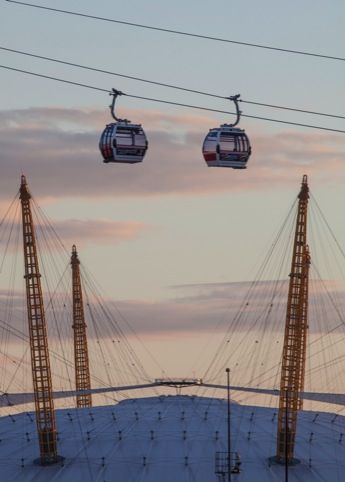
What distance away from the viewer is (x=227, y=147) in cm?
10881

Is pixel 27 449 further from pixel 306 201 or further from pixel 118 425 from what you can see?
pixel 306 201

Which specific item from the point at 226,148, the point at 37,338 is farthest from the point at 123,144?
the point at 37,338

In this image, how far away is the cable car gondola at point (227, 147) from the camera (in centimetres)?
10850

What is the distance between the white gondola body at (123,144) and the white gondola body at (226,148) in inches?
186

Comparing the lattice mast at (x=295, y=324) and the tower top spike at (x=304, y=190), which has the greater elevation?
the tower top spike at (x=304, y=190)

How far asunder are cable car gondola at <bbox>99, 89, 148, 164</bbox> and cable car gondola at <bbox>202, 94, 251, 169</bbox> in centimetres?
475

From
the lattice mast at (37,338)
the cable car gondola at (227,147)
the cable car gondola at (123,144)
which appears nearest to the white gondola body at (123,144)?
the cable car gondola at (123,144)

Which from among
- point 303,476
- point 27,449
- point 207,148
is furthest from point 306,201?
point 207,148

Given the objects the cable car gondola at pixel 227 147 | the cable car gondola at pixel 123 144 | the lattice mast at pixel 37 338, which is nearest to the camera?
the cable car gondola at pixel 123 144

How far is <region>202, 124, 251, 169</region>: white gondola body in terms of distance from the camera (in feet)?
356

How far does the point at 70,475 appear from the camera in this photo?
6811 inches

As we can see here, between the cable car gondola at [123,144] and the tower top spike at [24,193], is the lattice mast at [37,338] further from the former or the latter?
the cable car gondola at [123,144]

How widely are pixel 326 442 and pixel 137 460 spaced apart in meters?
24.9

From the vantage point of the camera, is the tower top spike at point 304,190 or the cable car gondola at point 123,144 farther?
the tower top spike at point 304,190
